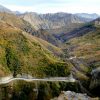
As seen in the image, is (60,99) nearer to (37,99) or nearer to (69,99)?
(69,99)

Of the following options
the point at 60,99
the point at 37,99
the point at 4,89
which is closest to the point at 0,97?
the point at 4,89

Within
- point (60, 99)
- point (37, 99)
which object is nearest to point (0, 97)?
point (37, 99)

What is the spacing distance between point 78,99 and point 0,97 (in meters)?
53.6

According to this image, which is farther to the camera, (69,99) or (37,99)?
(37,99)

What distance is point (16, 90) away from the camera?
198000mm

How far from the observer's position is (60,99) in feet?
493

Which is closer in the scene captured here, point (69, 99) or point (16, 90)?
point (69, 99)

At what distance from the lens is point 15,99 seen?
195 meters

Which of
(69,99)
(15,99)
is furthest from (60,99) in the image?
(15,99)

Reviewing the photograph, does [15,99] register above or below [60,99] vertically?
below

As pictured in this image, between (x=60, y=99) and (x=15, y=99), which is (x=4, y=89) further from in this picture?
(x=60, y=99)

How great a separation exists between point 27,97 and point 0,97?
53.3 feet

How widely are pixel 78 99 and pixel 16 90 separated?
176 feet

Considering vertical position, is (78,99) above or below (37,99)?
above
